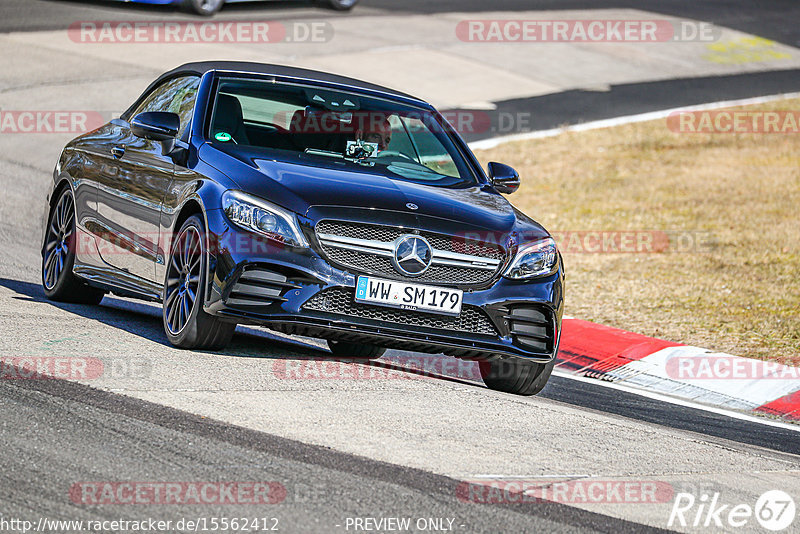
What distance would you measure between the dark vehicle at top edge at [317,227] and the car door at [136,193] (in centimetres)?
1

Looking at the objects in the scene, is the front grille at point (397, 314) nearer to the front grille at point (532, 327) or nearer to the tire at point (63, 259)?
the front grille at point (532, 327)

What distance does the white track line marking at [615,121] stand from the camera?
1920 centimetres

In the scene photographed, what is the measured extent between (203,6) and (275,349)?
1880 centimetres

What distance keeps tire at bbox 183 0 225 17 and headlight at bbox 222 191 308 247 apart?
1957 centimetres

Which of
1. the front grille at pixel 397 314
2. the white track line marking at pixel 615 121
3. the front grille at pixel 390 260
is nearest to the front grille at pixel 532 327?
the front grille at pixel 397 314

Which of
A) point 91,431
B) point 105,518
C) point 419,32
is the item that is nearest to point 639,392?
point 91,431

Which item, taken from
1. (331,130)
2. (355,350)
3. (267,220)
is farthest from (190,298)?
(355,350)

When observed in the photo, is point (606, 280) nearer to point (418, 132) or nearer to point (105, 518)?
point (418, 132)

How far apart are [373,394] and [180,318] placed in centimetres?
123

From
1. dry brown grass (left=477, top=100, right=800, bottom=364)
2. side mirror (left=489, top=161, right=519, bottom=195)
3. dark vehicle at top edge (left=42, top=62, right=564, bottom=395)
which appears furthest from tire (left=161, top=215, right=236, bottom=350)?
dry brown grass (left=477, top=100, right=800, bottom=364)

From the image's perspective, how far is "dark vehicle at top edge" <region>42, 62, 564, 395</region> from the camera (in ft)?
21.7

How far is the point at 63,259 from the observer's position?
884cm

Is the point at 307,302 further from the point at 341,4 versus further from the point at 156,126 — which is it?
the point at 341,4

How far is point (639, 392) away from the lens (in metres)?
8.73
